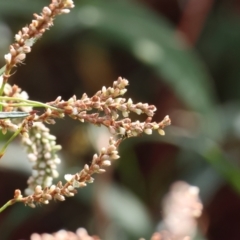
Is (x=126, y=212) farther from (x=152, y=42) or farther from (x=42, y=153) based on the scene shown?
(x=42, y=153)

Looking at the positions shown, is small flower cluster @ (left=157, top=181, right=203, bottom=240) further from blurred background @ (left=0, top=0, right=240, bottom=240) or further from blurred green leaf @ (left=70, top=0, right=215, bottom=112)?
blurred green leaf @ (left=70, top=0, right=215, bottom=112)

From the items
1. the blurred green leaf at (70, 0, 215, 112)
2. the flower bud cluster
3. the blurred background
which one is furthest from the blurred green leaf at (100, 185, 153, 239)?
the flower bud cluster

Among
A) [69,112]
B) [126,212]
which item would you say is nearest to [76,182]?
[69,112]

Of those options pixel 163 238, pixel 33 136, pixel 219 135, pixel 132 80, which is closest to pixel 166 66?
pixel 219 135

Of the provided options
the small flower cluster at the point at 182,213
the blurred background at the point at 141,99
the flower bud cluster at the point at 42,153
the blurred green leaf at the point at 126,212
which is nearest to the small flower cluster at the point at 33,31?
the flower bud cluster at the point at 42,153

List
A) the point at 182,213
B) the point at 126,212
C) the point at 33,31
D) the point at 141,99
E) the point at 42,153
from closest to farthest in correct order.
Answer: the point at 33,31, the point at 42,153, the point at 182,213, the point at 126,212, the point at 141,99

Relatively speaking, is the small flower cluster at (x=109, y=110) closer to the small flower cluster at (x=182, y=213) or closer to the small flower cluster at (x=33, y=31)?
the small flower cluster at (x=33, y=31)

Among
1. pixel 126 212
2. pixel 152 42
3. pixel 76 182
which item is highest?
pixel 152 42
